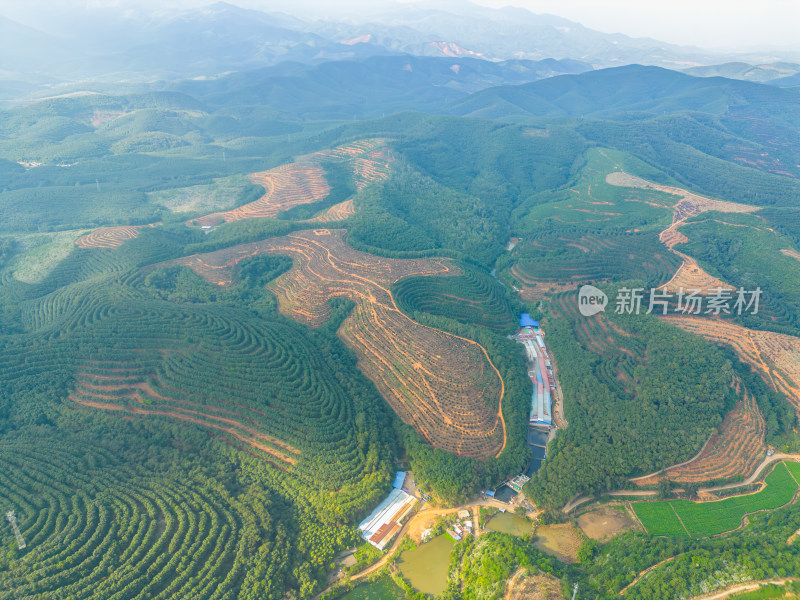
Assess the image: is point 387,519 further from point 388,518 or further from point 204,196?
point 204,196

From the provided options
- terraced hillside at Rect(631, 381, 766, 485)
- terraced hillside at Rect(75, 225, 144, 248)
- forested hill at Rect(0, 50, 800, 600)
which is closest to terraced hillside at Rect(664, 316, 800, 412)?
forested hill at Rect(0, 50, 800, 600)

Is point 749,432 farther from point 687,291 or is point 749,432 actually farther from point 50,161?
point 50,161

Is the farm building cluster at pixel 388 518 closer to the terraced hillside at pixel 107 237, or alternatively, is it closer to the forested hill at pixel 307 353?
the forested hill at pixel 307 353

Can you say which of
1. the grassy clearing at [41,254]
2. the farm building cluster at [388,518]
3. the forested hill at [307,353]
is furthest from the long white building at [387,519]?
the grassy clearing at [41,254]

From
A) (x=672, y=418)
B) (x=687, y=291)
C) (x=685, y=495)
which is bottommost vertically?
(x=685, y=495)

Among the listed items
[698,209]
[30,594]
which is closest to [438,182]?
[698,209]

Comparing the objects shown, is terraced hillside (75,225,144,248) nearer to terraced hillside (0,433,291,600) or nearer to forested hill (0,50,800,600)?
forested hill (0,50,800,600)

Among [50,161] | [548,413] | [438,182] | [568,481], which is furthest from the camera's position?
[50,161]
